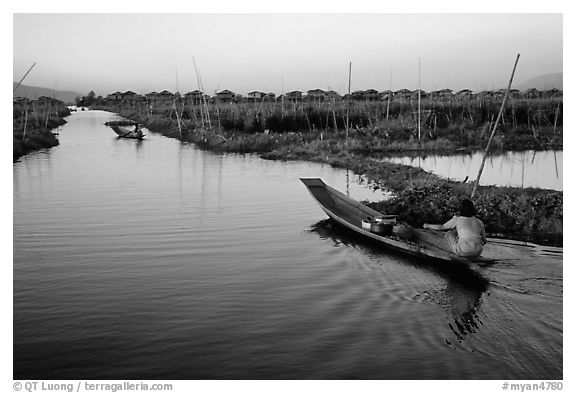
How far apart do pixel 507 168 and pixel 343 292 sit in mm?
12032

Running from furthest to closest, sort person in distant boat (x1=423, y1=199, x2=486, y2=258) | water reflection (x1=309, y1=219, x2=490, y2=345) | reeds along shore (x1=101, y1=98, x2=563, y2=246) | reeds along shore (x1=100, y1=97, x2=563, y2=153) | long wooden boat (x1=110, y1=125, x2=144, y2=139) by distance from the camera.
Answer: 1. long wooden boat (x1=110, y1=125, x2=144, y2=139)
2. reeds along shore (x1=100, y1=97, x2=563, y2=153)
3. reeds along shore (x1=101, y1=98, x2=563, y2=246)
4. person in distant boat (x1=423, y1=199, x2=486, y2=258)
5. water reflection (x1=309, y1=219, x2=490, y2=345)

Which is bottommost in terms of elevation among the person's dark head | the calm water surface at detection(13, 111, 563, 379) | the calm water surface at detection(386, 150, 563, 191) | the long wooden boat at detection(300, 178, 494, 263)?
the calm water surface at detection(13, 111, 563, 379)

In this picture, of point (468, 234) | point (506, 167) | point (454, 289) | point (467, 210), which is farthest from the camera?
point (506, 167)

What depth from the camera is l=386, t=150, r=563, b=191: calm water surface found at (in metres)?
14.2

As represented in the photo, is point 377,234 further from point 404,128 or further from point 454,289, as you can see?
point 404,128

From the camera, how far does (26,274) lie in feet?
23.1

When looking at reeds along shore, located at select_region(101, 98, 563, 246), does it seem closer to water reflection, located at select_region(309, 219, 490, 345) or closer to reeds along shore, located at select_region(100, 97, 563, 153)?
reeds along shore, located at select_region(100, 97, 563, 153)

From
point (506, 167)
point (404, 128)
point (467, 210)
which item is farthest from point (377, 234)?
point (404, 128)

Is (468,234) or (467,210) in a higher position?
(467,210)

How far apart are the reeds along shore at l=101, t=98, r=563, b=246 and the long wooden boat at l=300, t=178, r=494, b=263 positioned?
3.48ft

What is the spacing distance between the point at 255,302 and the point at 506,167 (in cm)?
1311

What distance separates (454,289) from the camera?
22.1 feet

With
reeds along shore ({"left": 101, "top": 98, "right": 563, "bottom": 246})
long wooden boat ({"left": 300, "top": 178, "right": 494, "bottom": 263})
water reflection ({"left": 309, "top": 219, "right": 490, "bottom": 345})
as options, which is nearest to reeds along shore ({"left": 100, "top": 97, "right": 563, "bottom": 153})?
reeds along shore ({"left": 101, "top": 98, "right": 563, "bottom": 246})

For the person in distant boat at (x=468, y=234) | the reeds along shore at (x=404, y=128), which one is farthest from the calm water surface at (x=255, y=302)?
the reeds along shore at (x=404, y=128)
